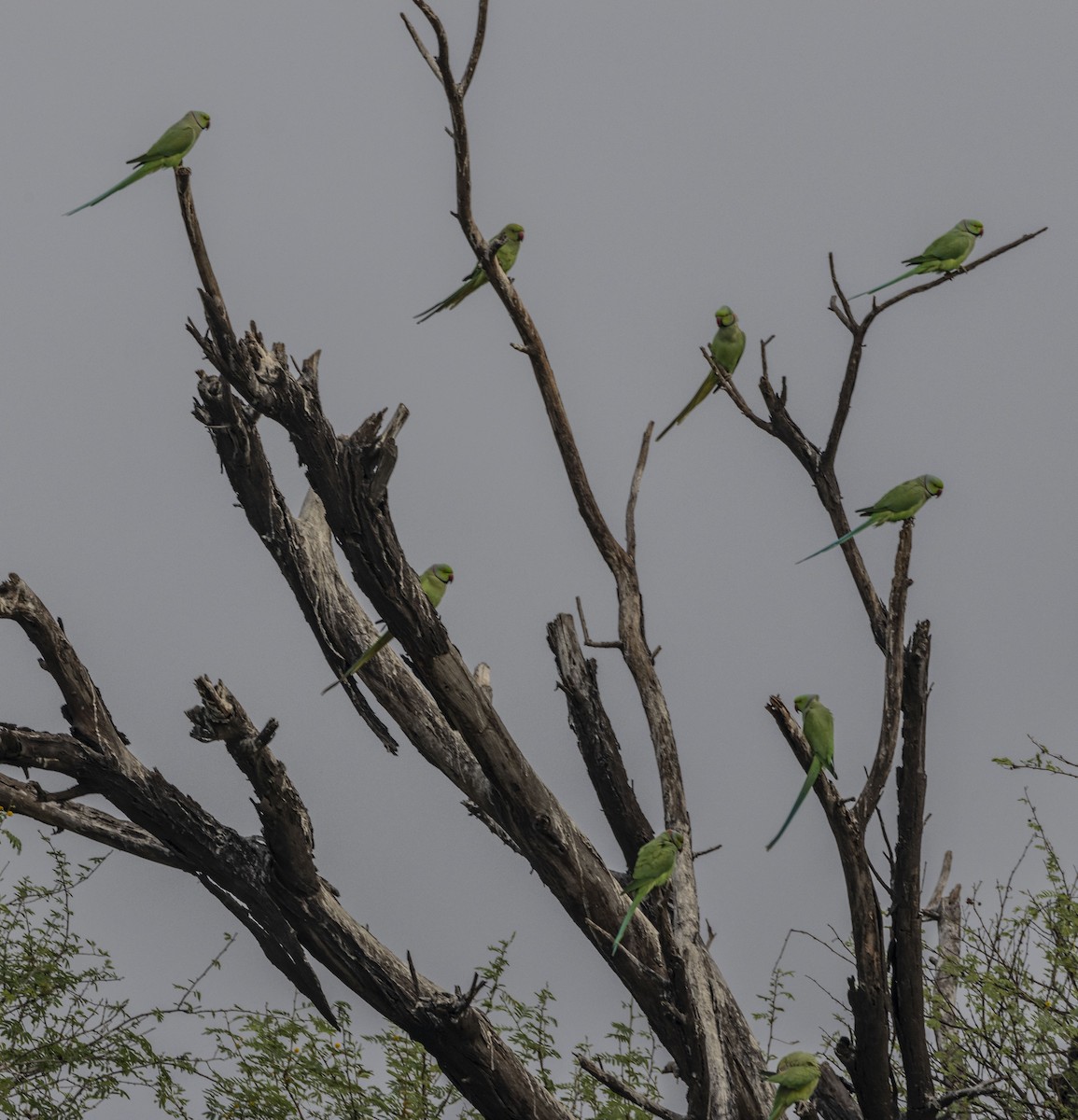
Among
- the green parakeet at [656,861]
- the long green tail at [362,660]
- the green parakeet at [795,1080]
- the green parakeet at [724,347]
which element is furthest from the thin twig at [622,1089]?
the green parakeet at [724,347]

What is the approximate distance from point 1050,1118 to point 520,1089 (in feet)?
9.86

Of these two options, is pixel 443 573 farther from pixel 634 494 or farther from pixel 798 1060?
pixel 798 1060

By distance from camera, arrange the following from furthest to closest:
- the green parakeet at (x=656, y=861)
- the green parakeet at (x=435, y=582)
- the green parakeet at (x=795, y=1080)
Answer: the green parakeet at (x=435, y=582)
the green parakeet at (x=656, y=861)
the green parakeet at (x=795, y=1080)

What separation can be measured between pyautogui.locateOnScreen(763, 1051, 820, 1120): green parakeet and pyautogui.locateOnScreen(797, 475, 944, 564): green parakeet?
7.84 feet

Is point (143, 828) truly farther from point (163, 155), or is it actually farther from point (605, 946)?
point (163, 155)

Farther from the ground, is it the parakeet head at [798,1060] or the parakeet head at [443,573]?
the parakeet head at [443,573]

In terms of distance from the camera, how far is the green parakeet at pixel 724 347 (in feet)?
24.5

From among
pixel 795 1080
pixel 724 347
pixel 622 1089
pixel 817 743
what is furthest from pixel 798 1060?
pixel 724 347

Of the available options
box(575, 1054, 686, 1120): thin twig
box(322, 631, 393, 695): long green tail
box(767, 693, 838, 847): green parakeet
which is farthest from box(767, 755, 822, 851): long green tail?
box(322, 631, 393, 695): long green tail

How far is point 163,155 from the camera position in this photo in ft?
20.6

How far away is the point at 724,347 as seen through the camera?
7.52 meters

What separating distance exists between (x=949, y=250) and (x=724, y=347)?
1406 millimetres

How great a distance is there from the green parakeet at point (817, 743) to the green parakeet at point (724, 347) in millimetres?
2167

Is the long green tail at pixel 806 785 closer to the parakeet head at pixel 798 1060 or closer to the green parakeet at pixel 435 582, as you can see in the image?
the parakeet head at pixel 798 1060
